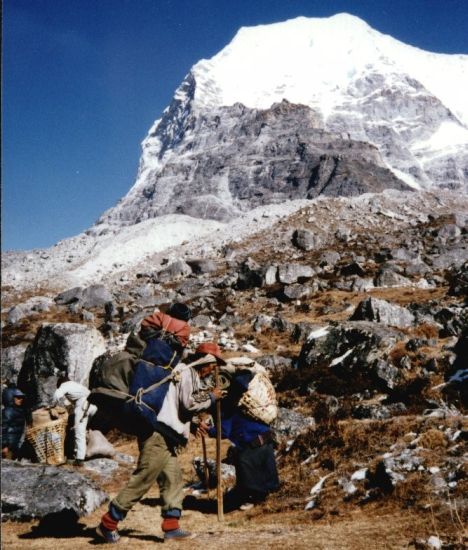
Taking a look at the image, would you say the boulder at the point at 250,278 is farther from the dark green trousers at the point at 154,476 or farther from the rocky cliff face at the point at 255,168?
the rocky cliff face at the point at 255,168

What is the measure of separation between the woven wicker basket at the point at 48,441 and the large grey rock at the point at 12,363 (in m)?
8.97

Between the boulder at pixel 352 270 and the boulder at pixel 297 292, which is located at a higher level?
the boulder at pixel 352 270

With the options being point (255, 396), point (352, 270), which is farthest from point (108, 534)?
point (352, 270)

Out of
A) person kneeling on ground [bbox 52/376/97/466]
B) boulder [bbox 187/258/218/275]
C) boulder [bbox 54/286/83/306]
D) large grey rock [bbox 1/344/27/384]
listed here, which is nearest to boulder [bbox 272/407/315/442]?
person kneeling on ground [bbox 52/376/97/466]

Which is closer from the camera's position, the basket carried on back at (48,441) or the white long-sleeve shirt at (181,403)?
the white long-sleeve shirt at (181,403)

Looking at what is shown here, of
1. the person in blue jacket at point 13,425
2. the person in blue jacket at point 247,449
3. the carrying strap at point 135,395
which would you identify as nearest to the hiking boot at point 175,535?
the carrying strap at point 135,395

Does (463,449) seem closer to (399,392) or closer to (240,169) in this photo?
(399,392)

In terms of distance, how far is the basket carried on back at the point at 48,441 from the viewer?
853cm

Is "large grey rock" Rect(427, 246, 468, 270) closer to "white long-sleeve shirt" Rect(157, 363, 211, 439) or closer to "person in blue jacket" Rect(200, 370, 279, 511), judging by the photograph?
"person in blue jacket" Rect(200, 370, 279, 511)

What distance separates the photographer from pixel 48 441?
28.1 ft

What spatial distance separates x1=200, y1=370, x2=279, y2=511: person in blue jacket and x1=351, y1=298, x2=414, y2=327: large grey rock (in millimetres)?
11052

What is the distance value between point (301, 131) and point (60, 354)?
95766 mm

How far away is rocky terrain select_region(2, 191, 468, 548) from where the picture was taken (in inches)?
245

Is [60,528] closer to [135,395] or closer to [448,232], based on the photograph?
[135,395]
